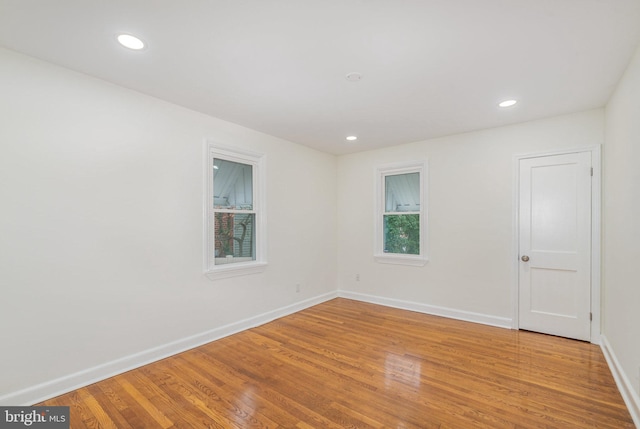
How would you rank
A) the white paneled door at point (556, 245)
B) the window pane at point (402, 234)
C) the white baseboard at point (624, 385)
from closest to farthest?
1. the white baseboard at point (624, 385)
2. the white paneled door at point (556, 245)
3. the window pane at point (402, 234)

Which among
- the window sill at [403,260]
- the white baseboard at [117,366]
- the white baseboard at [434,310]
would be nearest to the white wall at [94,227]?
the white baseboard at [117,366]

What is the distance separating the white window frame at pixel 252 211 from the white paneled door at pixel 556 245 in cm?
328

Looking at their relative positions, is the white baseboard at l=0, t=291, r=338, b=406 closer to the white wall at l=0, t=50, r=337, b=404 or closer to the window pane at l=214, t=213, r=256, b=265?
the white wall at l=0, t=50, r=337, b=404

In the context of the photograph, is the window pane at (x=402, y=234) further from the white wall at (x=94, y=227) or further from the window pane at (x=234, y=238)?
the white wall at (x=94, y=227)

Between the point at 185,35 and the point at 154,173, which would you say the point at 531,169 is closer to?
the point at 185,35

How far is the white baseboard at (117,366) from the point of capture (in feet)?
7.17

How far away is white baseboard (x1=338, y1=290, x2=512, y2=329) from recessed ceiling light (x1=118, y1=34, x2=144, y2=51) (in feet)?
14.4

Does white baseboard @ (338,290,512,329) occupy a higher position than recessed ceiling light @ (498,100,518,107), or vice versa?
recessed ceiling light @ (498,100,518,107)

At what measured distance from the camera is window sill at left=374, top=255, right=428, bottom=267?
447cm

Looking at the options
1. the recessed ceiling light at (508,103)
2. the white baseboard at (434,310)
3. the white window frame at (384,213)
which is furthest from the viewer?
the white window frame at (384,213)

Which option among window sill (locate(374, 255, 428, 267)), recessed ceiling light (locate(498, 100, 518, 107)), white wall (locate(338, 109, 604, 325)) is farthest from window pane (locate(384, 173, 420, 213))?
recessed ceiling light (locate(498, 100, 518, 107))

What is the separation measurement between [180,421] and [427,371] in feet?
6.59

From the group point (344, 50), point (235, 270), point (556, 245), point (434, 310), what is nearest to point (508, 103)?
point (556, 245)

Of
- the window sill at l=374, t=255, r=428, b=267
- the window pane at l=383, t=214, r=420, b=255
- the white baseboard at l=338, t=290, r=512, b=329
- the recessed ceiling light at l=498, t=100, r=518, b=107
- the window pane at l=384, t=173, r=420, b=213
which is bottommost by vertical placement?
the white baseboard at l=338, t=290, r=512, b=329
